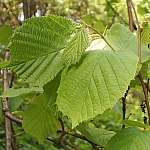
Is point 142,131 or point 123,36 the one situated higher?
point 123,36

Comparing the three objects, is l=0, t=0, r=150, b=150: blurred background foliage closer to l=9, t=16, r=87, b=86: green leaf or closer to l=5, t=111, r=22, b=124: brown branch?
l=5, t=111, r=22, b=124: brown branch

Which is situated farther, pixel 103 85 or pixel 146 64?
pixel 146 64

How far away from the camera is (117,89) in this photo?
28.2 inches

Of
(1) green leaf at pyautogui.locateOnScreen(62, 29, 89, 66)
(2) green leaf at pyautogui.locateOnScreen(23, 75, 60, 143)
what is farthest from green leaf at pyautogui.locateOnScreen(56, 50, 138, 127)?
(2) green leaf at pyautogui.locateOnScreen(23, 75, 60, 143)

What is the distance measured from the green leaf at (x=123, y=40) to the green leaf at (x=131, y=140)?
0.47 feet

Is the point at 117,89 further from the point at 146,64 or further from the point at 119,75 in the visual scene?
the point at 146,64

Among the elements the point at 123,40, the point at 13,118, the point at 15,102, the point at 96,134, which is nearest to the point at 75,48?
the point at 123,40

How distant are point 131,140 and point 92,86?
17 cm

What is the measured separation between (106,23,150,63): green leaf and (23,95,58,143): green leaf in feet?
1.08

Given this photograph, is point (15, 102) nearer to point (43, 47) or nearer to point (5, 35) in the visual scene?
point (5, 35)

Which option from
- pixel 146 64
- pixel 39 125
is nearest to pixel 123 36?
pixel 146 64

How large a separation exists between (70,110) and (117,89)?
8 cm

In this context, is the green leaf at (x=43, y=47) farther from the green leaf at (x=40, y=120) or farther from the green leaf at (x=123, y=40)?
the green leaf at (x=40, y=120)

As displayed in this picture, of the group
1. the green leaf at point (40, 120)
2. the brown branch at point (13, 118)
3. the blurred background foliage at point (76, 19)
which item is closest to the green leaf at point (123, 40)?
the blurred background foliage at point (76, 19)
